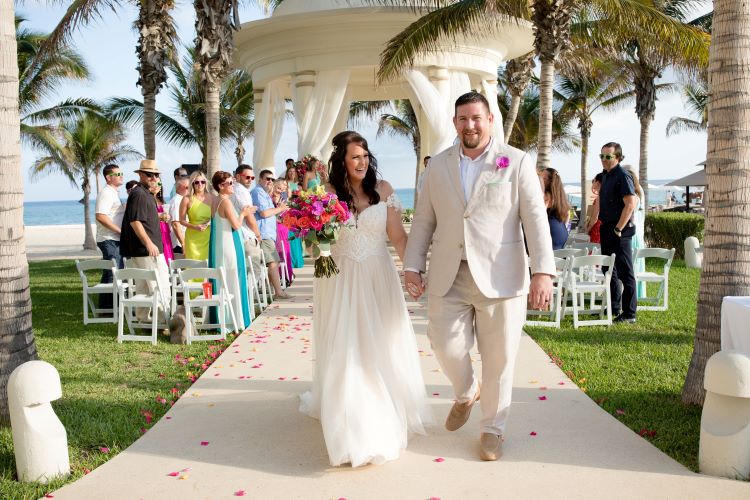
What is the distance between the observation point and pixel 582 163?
1380 inches

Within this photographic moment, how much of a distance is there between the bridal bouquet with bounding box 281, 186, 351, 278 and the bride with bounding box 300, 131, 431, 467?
0.15 meters

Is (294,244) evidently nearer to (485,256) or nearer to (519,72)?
(519,72)

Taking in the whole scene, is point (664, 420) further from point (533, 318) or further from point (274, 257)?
point (274, 257)

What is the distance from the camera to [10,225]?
4.91 meters

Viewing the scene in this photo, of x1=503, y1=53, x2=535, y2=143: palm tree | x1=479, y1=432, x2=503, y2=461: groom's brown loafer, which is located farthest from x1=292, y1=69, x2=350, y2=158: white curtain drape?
x1=479, y1=432, x2=503, y2=461: groom's brown loafer

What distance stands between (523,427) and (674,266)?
1230cm

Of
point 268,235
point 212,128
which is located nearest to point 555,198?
point 268,235

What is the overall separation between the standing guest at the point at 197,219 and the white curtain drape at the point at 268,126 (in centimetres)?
783

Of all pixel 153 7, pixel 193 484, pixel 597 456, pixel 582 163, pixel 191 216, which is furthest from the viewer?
pixel 582 163

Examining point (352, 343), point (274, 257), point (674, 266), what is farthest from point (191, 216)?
point (674, 266)

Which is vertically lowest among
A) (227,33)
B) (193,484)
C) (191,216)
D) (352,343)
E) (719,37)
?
(193,484)

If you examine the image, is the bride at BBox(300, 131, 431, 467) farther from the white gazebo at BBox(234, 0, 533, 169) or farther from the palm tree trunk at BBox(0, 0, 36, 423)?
the white gazebo at BBox(234, 0, 533, 169)

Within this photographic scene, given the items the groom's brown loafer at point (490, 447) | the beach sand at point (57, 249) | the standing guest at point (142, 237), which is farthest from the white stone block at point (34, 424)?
the beach sand at point (57, 249)

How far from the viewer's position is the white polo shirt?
1055 cm
